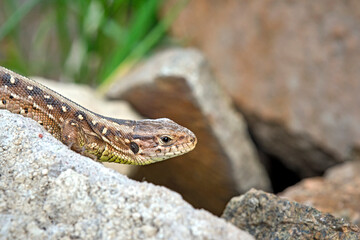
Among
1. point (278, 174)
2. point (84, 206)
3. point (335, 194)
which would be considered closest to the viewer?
point (84, 206)

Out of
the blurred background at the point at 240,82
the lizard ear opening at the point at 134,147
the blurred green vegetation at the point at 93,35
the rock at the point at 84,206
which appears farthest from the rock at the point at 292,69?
the rock at the point at 84,206

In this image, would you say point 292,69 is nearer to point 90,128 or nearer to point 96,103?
point 96,103

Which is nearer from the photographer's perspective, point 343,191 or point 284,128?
point 343,191

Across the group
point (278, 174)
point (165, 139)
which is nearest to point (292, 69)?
point (278, 174)

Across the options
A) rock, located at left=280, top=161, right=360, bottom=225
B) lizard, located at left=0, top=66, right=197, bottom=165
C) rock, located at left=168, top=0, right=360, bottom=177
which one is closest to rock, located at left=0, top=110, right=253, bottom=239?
lizard, located at left=0, top=66, right=197, bottom=165

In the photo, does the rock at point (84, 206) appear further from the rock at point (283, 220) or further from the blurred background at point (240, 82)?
the blurred background at point (240, 82)

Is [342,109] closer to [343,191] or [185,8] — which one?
[343,191]

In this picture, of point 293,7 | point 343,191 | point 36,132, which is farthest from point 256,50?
point 36,132
